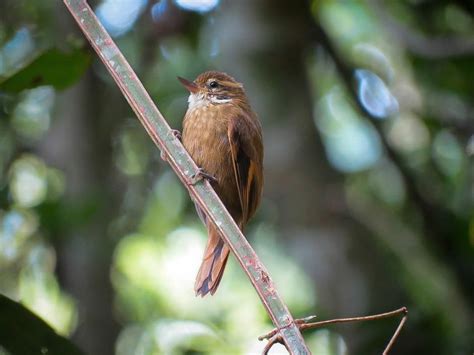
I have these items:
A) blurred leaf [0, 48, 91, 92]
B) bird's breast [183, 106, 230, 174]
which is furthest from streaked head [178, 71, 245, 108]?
blurred leaf [0, 48, 91, 92]

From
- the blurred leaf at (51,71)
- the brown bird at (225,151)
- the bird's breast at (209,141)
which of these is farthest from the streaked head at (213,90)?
the blurred leaf at (51,71)

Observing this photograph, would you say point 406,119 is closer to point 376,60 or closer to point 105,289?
point 376,60

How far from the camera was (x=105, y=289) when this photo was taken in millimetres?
4836

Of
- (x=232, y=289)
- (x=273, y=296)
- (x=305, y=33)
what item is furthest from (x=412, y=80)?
(x=273, y=296)

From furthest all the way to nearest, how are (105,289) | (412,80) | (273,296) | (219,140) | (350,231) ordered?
(412,80), (350,231), (105,289), (219,140), (273,296)

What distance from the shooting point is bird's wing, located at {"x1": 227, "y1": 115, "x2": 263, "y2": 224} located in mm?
3551

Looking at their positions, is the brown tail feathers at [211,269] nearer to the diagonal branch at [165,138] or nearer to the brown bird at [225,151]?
the brown bird at [225,151]

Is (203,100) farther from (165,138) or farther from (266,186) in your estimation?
(165,138)

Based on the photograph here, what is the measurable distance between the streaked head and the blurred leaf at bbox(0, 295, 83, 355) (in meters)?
1.76

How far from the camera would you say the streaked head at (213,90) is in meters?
4.03

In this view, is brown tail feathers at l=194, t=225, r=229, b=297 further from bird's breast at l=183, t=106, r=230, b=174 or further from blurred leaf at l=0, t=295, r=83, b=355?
blurred leaf at l=0, t=295, r=83, b=355

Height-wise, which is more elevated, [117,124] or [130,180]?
[117,124]

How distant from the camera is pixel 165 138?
85.3 inches

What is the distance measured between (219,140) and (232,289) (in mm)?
2925
